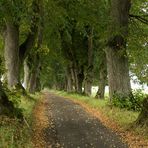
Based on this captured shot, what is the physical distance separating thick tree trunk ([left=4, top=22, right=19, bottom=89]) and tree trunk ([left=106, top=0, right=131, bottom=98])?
24.8 feet

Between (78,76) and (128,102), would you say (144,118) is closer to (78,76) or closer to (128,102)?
(128,102)

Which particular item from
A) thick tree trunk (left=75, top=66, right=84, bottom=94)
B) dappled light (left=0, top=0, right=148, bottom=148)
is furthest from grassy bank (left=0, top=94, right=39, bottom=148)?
thick tree trunk (left=75, top=66, right=84, bottom=94)

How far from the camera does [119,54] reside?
22.4 m

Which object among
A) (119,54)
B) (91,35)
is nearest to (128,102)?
(119,54)

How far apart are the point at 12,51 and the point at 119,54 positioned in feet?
27.6

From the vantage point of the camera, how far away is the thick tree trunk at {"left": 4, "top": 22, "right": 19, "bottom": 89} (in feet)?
90.7

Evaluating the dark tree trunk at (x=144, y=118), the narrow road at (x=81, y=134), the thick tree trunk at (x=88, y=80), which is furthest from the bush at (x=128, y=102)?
the thick tree trunk at (x=88, y=80)

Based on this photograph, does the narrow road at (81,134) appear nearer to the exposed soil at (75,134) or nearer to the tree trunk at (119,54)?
the exposed soil at (75,134)

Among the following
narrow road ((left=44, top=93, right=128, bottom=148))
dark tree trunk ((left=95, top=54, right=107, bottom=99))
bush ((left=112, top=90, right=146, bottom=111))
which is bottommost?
narrow road ((left=44, top=93, right=128, bottom=148))

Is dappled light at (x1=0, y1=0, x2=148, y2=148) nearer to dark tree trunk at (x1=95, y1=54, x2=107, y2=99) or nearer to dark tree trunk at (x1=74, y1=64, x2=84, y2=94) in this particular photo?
dark tree trunk at (x1=95, y1=54, x2=107, y2=99)

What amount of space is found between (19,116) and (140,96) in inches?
400

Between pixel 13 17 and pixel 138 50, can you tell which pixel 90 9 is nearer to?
pixel 138 50

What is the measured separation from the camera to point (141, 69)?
31.0m

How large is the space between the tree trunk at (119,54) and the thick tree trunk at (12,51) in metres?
7.57
